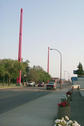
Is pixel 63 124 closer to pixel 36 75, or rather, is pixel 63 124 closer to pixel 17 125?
pixel 17 125

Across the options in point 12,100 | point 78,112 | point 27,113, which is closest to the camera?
point 27,113

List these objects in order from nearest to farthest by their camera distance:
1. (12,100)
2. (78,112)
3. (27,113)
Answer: (27,113)
(78,112)
(12,100)

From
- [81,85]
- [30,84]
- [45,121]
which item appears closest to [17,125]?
[45,121]

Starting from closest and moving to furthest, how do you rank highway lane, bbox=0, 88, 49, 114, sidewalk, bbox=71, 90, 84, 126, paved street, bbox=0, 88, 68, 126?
paved street, bbox=0, 88, 68, 126
sidewalk, bbox=71, 90, 84, 126
highway lane, bbox=0, 88, 49, 114

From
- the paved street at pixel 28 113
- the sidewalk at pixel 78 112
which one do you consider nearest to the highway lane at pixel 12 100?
the paved street at pixel 28 113

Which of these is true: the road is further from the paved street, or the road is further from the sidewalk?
the sidewalk

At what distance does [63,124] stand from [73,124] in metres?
0.20

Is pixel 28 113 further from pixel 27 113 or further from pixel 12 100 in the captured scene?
pixel 12 100

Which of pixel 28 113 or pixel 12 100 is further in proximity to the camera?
pixel 12 100

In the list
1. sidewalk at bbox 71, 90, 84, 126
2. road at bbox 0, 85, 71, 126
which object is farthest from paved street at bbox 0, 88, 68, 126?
sidewalk at bbox 71, 90, 84, 126

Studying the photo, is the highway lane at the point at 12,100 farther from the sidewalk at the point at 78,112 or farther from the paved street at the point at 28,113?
the sidewalk at the point at 78,112

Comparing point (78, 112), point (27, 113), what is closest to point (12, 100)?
point (78, 112)

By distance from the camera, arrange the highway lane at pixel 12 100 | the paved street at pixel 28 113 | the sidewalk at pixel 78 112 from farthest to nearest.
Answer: the highway lane at pixel 12 100, the sidewalk at pixel 78 112, the paved street at pixel 28 113

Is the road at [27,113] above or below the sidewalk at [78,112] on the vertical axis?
above
